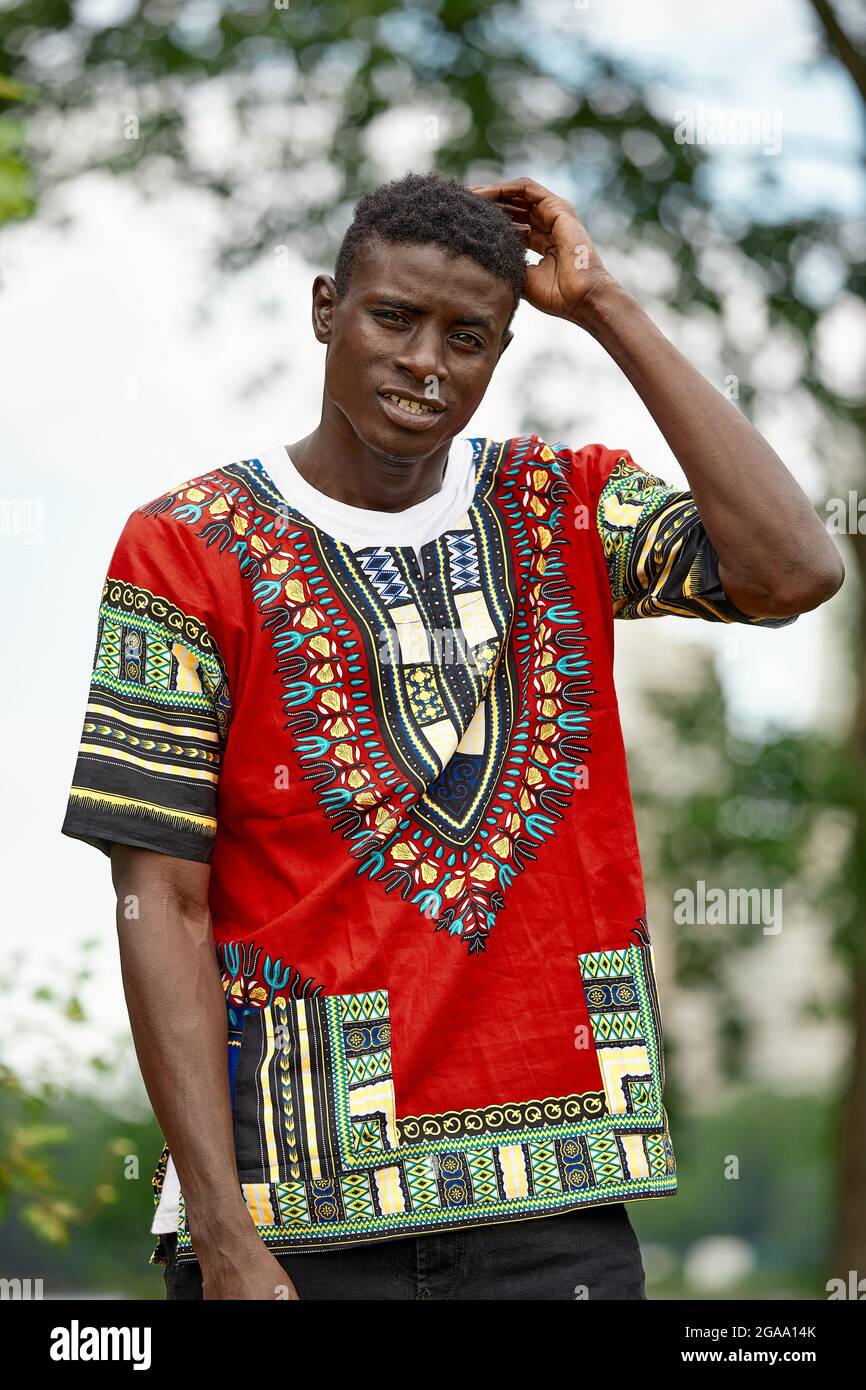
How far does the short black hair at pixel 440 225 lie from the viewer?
8.01 feet

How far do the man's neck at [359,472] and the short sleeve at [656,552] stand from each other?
29 centimetres

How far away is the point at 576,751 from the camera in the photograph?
2.46 meters

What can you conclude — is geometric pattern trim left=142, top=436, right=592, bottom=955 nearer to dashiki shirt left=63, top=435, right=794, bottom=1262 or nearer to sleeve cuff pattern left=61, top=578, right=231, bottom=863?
dashiki shirt left=63, top=435, right=794, bottom=1262

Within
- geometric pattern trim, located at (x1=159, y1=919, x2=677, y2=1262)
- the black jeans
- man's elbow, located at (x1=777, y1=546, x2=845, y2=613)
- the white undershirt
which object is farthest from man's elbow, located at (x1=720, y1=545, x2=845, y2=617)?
the black jeans

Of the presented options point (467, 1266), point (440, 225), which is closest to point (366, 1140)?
point (467, 1266)

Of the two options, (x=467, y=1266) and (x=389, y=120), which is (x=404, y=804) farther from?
(x=389, y=120)

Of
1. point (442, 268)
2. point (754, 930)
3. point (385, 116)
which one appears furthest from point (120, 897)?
point (754, 930)

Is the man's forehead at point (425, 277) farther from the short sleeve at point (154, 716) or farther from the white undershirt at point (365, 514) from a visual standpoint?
the short sleeve at point (154, 716)

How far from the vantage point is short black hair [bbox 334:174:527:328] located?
2441 mm

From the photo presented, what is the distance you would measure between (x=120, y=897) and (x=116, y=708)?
27cm

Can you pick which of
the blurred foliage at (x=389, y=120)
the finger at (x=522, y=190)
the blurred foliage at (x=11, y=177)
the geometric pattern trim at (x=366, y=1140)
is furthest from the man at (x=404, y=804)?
the blurred foliage at (x=389, y=120)

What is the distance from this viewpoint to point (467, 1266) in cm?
224

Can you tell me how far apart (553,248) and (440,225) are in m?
0.29
